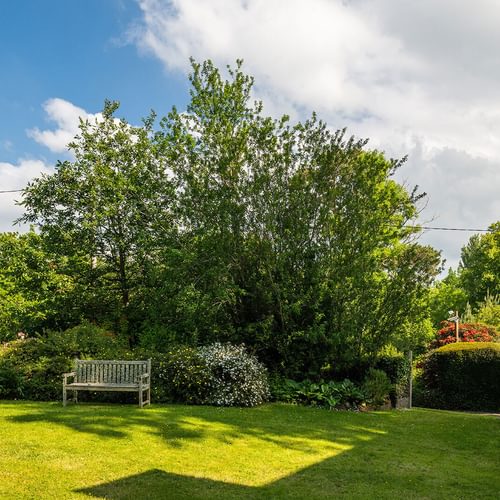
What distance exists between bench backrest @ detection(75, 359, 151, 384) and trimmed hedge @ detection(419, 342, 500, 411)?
973cm

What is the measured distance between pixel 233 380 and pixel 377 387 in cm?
360

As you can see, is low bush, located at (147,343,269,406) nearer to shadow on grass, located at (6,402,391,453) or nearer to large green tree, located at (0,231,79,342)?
shadow on grass, located at (6,402,391,453)

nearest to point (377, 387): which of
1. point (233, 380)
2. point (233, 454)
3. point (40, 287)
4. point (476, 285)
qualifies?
point (233, 380)

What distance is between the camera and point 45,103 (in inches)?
492

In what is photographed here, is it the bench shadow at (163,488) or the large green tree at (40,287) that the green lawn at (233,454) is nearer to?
the bench shadow at (163,488)

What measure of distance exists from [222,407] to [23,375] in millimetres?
4550

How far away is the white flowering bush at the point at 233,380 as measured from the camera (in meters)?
10.7

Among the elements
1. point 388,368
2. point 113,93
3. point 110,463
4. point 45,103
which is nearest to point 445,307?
point 388,368

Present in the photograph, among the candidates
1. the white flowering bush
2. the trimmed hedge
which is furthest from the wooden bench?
the trimmed hedge

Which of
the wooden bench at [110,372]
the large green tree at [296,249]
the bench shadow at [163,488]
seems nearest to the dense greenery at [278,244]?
the large green tree at [296,249]

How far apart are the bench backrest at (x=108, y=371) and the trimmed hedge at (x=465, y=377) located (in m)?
9.73

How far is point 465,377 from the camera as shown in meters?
15.4

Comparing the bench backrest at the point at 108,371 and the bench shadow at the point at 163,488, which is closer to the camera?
the bench shadow at the point at 163,488

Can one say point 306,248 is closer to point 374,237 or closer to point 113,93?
point 374,237
